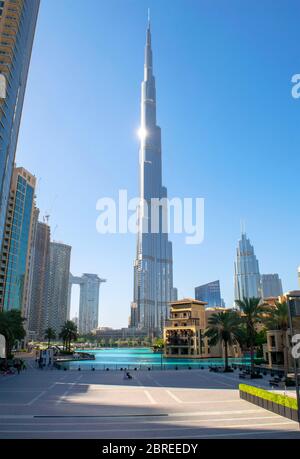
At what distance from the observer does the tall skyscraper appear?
79.2 meters

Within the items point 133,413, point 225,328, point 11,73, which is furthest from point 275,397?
point 11,73

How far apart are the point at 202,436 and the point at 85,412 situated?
8.90 metres

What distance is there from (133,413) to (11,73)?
81.4 meters

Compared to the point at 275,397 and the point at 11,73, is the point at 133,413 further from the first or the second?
the point at 11,73

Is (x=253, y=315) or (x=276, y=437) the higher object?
(x=253, y=315)

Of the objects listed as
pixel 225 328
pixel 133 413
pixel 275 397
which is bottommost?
pixel 133 413

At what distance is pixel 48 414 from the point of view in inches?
856

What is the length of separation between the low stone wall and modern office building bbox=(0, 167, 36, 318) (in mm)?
102682

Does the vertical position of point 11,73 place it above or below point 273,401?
above

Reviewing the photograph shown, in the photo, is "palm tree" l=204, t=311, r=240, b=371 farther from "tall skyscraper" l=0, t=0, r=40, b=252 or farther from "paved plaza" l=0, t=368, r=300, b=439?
"tall skyscraper" l=0, t=0, r=40, b=252

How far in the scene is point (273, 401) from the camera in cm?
2275

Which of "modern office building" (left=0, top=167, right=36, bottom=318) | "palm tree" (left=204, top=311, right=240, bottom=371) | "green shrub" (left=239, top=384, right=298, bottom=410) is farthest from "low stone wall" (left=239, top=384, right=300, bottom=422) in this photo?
"modern office building" (left=0, top=167, right=36, bottom=318)
